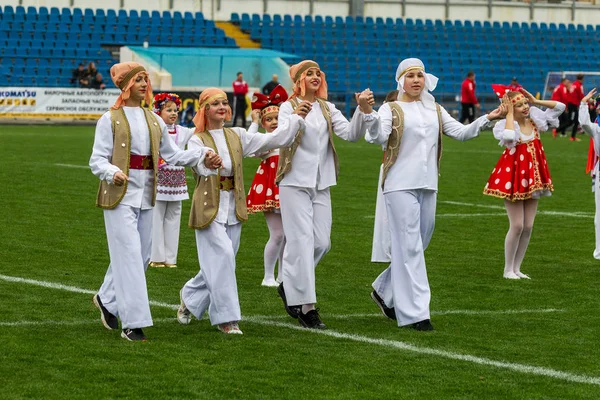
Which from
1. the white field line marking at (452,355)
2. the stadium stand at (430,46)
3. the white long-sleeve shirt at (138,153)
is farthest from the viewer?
the stadium stand at (430,46)

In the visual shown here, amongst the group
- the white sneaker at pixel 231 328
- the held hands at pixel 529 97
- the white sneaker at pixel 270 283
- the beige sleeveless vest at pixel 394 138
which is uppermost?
the held hands at pixel 529 97

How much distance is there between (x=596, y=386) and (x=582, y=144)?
2692 cm

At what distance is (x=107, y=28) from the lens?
140 feet

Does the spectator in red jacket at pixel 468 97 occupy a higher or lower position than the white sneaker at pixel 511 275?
higher

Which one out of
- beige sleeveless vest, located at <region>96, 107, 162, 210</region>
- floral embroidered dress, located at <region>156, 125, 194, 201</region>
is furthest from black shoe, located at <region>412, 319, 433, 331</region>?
floral embroidered dress, located at <region>156, 125, 194, 201</region>

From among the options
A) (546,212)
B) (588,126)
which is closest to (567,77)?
(546,212)

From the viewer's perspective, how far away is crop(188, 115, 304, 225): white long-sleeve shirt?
8.45m

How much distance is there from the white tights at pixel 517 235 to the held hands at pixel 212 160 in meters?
4.12

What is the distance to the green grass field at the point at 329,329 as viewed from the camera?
271 inches

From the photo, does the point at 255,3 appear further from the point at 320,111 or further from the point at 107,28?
the point at 320,111

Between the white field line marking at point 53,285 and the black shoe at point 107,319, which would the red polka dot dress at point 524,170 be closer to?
the white field line marking at point 53,285

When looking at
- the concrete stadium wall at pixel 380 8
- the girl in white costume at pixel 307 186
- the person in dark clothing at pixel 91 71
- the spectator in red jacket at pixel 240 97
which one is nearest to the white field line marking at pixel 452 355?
the girl in white costume at pixel 307 186

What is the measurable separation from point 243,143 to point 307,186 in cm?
53

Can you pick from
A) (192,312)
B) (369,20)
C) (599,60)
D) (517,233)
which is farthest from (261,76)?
(192,312)
